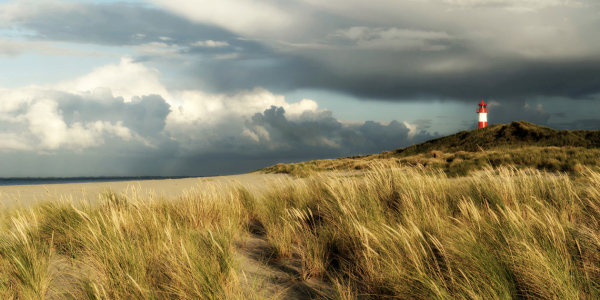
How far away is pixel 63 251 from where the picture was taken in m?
3.75

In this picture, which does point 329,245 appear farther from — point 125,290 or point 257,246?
point 125,290

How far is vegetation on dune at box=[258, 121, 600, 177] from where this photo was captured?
12.0 meters

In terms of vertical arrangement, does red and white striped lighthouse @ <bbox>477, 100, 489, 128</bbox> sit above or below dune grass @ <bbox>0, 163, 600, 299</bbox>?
above

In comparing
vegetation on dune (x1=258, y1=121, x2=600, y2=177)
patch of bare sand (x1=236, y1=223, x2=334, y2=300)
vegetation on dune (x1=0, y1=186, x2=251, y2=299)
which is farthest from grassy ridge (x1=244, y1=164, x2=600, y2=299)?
vegetation on dune (x1=258, y1=121, x2=600, y2=177)

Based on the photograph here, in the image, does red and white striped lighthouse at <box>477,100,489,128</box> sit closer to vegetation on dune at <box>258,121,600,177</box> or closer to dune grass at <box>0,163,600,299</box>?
vegetation on dune at <box>258,121,600,177</box>

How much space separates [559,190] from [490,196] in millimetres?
1085

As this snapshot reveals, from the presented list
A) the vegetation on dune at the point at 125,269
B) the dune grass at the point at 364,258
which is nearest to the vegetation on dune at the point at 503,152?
the dune grass at the point at 364,258

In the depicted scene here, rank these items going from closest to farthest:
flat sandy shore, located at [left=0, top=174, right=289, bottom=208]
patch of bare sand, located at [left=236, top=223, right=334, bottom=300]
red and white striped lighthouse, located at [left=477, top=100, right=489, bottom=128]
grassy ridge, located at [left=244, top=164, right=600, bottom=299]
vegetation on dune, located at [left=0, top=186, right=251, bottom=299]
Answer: grassy ridge, located at [left=244, top=164, right=600, bottom=299] → vegetation on dune, located at [left=0, top=186, right=251, bottom=299] → patch of bare sand, located at [left=236, top=223, right=334, bottom=300] → flat sandy shore, located at [left=0, top=174, right=289, bottom=208] → red and white striped lighthouse, located at [left=477, top=100, right=489, bottom=128]

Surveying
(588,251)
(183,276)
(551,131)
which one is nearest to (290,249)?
(183,276)

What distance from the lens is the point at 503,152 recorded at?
15109 millimetres

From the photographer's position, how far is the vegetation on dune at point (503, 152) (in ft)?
39.4

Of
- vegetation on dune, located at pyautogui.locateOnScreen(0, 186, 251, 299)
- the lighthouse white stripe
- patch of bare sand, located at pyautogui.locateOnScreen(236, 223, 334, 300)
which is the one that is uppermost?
the lighthouse white stripe

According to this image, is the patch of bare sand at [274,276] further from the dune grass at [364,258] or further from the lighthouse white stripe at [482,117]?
the lighthouse white stripe at [482,117]

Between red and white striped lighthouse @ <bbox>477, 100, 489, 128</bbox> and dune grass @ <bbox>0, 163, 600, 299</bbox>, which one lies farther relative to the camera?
red and white striped lighthouse @ <bbox>477, 100, 489, 128</bbox>
